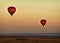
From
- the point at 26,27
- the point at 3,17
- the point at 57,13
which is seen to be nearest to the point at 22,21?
the point at 26,27

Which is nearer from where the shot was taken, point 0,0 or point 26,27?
point 0,0
